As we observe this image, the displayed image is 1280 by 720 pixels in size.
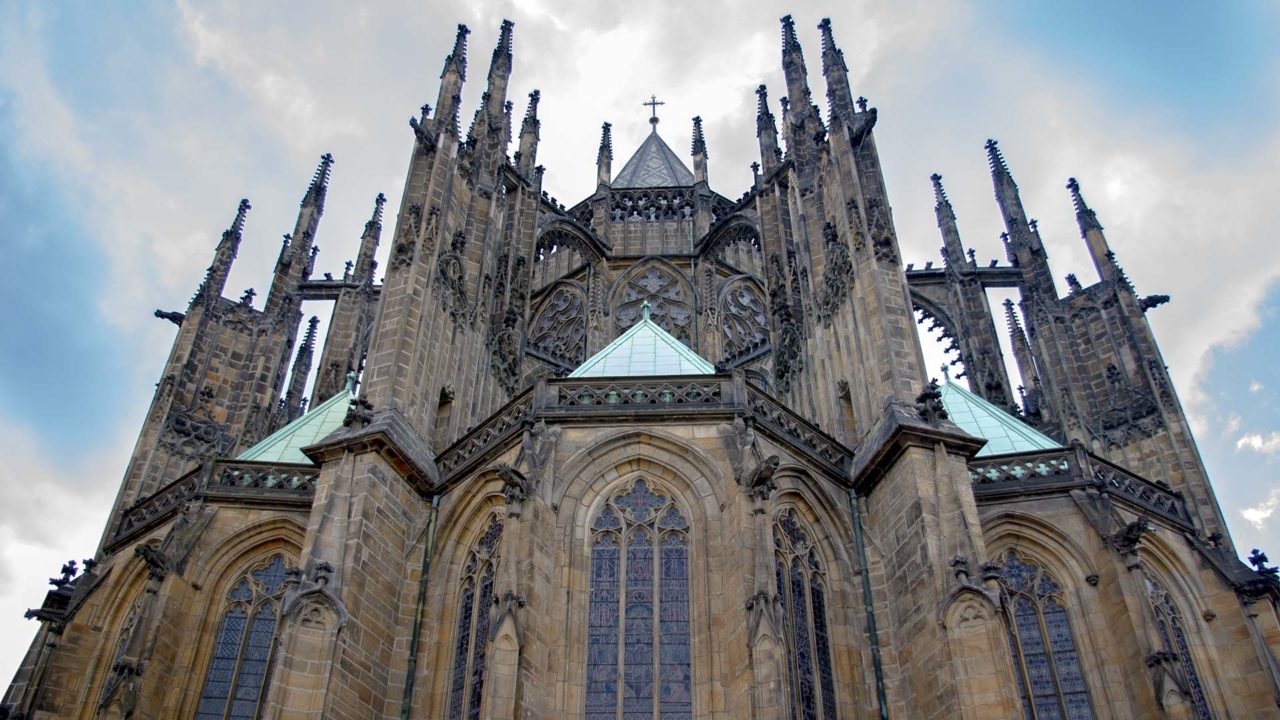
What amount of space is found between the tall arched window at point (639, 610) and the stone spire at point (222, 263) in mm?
16232

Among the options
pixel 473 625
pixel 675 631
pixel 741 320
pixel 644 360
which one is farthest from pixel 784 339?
pixel 473 625

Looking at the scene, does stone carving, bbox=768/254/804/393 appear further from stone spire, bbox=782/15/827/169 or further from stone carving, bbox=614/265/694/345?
stone carving, bbox=614/265/694/345

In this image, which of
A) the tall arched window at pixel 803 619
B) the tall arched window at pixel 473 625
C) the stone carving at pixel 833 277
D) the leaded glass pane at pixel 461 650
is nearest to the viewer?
the tall arched window at pixel 803 619

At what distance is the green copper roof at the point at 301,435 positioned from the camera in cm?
2295

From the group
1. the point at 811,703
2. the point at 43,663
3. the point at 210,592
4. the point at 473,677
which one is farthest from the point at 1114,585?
the point at 43,663

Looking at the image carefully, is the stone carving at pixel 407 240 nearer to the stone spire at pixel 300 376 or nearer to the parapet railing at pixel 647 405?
the parapet railing at pixel 647 405

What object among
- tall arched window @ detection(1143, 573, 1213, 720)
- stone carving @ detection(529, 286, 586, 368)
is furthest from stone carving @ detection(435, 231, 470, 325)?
tall arched window @ detection(1143, 573, 1213, 720)

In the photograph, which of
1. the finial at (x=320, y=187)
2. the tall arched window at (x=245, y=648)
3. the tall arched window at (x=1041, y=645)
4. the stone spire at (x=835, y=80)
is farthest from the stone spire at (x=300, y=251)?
the tall arched window at (x=1041, y=645)

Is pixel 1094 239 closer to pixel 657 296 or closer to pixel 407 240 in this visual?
pixel 657 296

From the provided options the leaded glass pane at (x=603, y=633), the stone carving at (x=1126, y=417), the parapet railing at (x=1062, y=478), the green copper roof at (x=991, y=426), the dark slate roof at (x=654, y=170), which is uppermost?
the dark slate roof at (x=654, y=170)

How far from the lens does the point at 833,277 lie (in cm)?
2331

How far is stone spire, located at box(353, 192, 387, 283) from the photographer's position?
33.6 metres

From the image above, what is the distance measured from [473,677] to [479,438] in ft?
15.4

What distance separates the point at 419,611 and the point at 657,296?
17.0 metres
